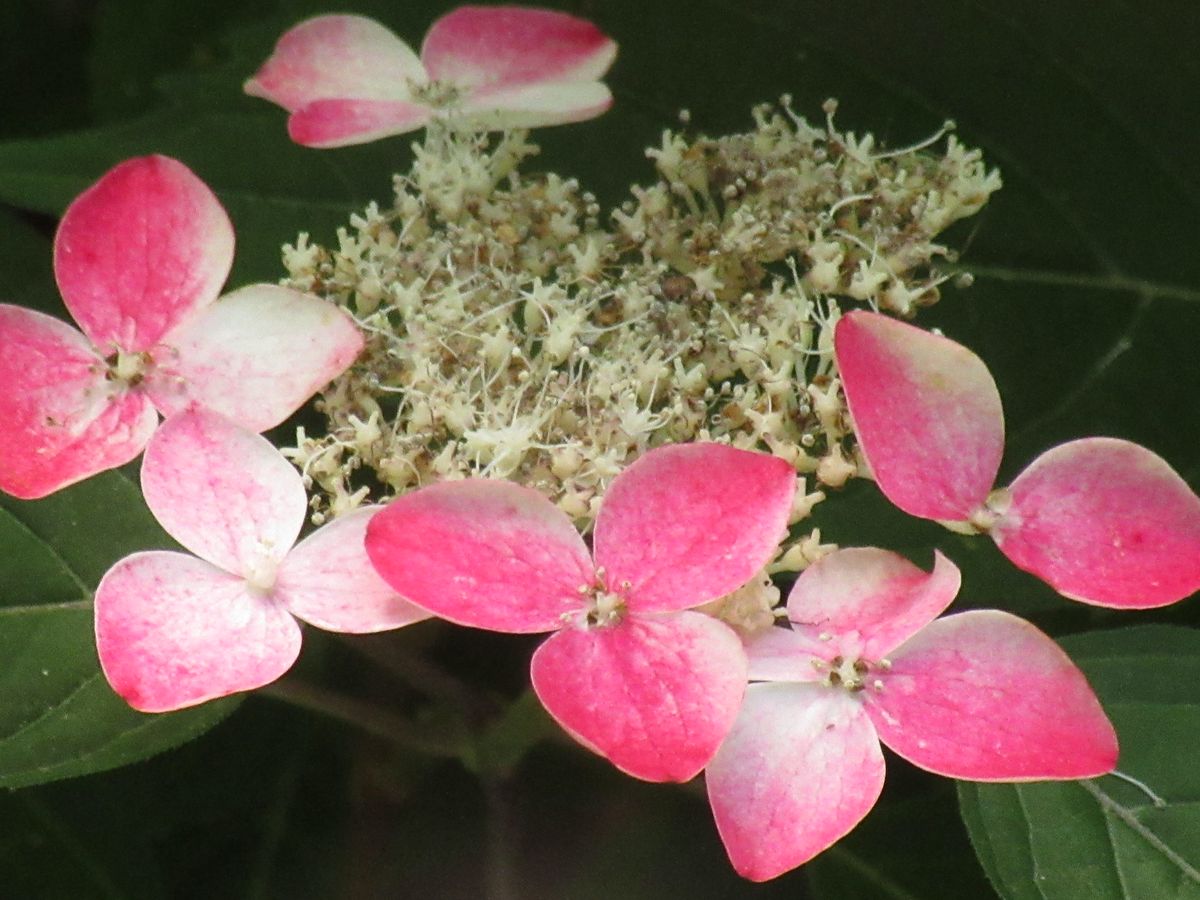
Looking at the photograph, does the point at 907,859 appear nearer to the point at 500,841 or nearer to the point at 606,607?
the point at 500,841

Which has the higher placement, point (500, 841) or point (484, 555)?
point (484, 555)

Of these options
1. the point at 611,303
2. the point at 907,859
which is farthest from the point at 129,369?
the point at 907,859

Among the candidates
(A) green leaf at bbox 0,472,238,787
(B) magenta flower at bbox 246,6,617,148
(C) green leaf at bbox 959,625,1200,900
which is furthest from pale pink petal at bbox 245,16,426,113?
(C) green leaf at bbox 959,625,1200,900

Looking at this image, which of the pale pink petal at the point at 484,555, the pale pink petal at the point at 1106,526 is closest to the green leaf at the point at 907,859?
the pale pink petal at the point at 1106,526

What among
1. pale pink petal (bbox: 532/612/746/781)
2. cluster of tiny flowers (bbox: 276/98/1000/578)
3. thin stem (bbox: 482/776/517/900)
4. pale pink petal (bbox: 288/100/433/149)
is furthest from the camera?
thin stem (bbox: 482/776/517/900)

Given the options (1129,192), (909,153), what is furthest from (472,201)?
(1129,192)

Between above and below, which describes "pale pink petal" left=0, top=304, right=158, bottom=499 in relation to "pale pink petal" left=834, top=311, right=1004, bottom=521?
below

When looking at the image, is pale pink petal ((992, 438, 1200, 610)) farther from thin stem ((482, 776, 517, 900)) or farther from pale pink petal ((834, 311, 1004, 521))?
thin stem ((482, 776, 517, 900))
